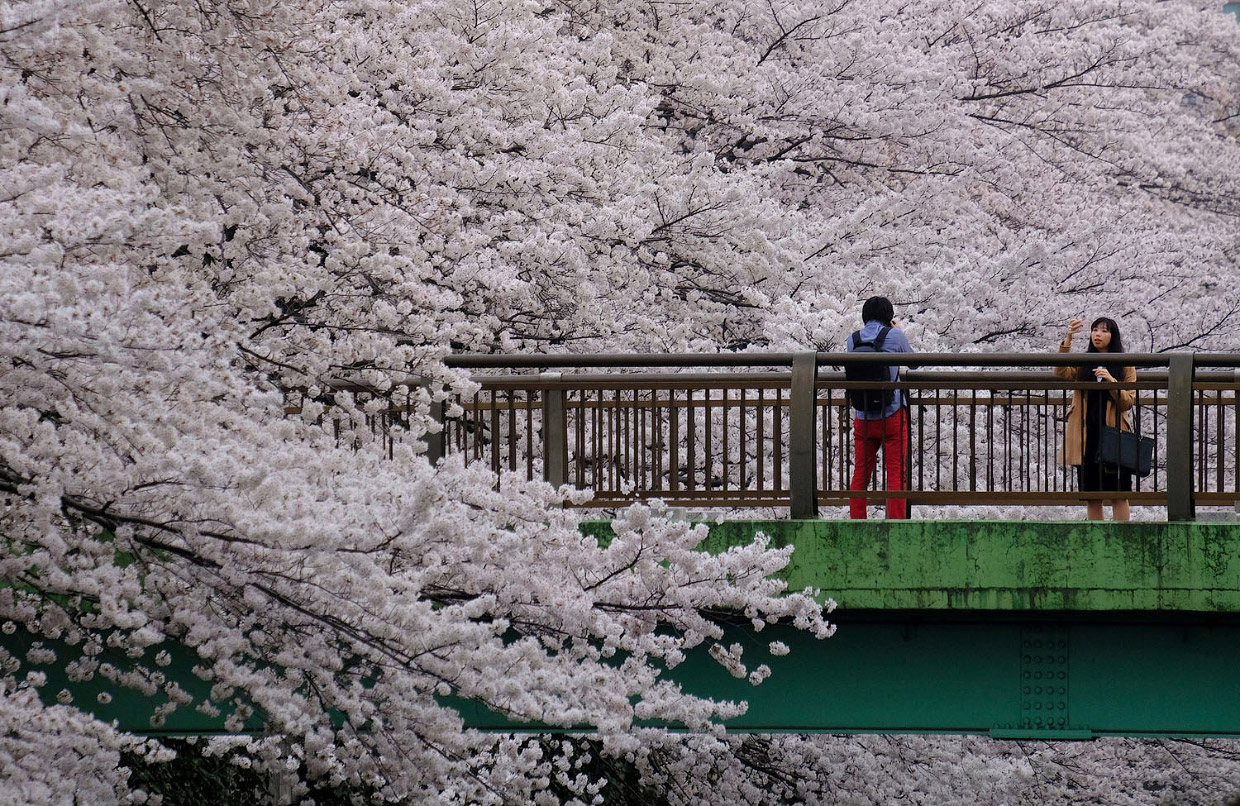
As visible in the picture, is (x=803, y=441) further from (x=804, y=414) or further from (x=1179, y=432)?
(x=1179, y=432)

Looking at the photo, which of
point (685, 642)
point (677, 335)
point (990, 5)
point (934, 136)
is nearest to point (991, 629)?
point (685, 642)

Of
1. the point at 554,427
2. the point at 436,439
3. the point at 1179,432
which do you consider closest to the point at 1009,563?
the point at 1179,432

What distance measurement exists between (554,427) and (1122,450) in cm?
332

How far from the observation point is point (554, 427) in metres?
9.05

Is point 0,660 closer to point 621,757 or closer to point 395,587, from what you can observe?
point 395,587

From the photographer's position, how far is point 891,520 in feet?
27.6

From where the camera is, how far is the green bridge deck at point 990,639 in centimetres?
834

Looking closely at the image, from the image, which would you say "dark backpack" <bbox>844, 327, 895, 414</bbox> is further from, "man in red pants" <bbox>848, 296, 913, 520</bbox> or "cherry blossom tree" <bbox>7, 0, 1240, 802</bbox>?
"cherry blossom tree" <bbox>7, 0, 1240, 802</bbox>

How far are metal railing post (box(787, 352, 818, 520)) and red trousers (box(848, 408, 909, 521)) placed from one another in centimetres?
44

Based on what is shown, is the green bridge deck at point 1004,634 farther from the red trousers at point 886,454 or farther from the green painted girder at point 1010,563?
the red trousers at point 886,454

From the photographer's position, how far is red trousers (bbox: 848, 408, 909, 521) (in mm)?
9055

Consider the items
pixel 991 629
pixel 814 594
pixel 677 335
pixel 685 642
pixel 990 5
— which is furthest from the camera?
pixel 990 5

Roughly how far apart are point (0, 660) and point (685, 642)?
315 cm

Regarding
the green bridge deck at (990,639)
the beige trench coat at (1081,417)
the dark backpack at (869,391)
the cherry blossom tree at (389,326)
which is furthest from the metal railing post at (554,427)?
the beige trench coat at (1081,417)
